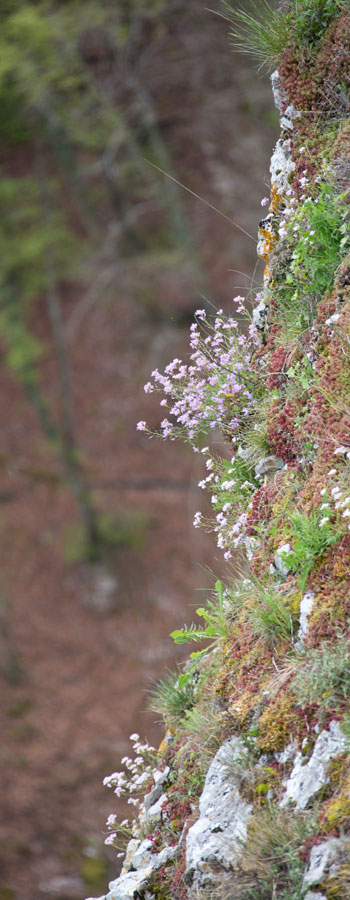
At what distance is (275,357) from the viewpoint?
3.69m

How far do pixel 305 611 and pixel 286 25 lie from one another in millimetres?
3232

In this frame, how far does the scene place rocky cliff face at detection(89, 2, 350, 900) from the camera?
8.92ft

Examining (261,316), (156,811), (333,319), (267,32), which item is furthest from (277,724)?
(267,32)

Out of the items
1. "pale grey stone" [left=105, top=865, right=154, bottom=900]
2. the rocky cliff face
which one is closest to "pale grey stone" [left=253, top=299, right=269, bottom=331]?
the rocky cliff face

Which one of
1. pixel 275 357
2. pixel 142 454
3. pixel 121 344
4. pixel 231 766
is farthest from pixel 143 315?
pixel 231 766

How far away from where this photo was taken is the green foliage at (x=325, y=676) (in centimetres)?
274

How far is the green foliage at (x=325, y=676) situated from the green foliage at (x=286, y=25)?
3239mm

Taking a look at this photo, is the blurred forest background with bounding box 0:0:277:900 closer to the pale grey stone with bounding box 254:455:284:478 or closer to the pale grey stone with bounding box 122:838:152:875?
the pale grey stone with bounding box 122:838:152:875

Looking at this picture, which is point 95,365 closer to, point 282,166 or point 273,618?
point 282,166

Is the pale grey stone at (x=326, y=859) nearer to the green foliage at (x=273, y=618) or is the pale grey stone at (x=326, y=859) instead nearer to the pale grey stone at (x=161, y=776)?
the green foliage at (x=273, y=618)

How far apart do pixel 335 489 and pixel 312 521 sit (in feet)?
0.78

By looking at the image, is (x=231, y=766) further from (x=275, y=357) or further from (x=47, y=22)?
(x=47, y=22)

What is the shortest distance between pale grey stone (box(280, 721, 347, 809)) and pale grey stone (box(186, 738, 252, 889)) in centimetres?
25

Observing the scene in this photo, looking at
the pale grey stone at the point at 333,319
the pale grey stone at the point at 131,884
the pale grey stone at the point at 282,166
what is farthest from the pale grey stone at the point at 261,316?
the pale grey stone at the point at 131,884
